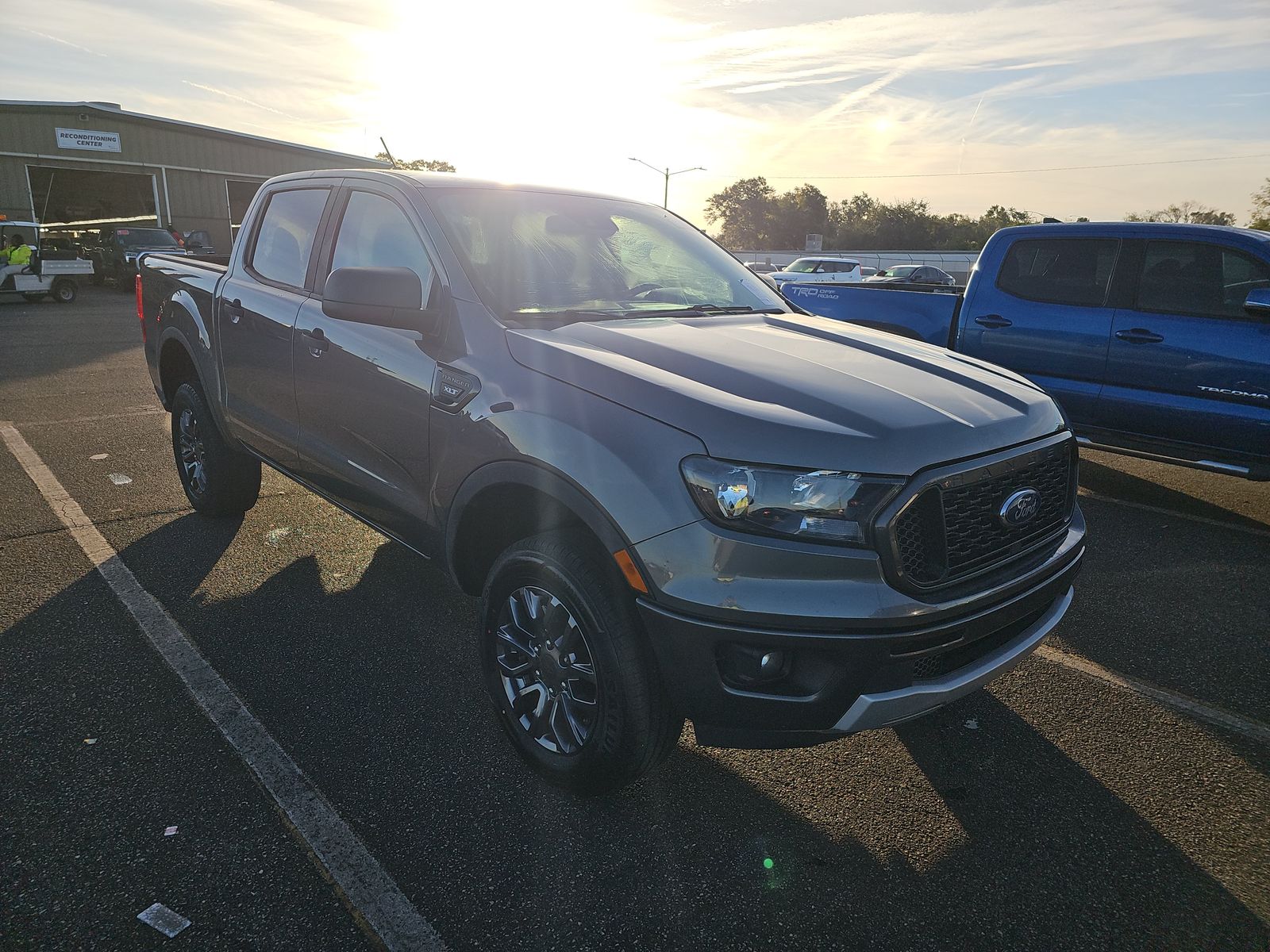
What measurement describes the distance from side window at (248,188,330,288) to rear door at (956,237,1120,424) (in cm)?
480

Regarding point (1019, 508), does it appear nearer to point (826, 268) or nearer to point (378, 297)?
point (378, 297)

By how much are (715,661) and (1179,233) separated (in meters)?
5.36

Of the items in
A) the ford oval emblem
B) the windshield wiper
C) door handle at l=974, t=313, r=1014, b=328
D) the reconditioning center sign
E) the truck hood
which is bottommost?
the ford oval emblem

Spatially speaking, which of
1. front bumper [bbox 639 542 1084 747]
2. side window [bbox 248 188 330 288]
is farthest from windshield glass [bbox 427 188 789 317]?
front bumper [bbox 639 542 1084 747]

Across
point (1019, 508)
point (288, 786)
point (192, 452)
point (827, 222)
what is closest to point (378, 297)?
point (288, 786)

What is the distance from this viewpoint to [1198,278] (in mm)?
5449

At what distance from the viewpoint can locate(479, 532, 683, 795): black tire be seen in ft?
7.34

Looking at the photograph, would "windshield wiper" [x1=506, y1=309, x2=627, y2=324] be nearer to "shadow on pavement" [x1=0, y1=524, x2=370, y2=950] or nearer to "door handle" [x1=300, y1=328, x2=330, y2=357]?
"door handle" [x1=300, y1=328, x2=330, y2=357]

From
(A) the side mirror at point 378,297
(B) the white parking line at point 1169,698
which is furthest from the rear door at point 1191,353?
(A) the side mirror at point 378,297

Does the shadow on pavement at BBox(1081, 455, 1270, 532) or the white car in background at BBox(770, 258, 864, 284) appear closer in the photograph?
the shadow on pavement at BBox(1081, 455, 1270, 532)

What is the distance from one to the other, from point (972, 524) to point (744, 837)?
1134mm

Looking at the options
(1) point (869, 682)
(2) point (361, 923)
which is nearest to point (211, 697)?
(2) point (361, 923)

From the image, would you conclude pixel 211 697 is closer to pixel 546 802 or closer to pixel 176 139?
pixel 546 802

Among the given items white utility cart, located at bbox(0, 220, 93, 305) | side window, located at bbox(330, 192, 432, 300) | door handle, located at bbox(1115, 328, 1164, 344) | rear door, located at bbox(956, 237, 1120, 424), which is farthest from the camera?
white utility cart, located at bbox(0, 220, 93, 305)
